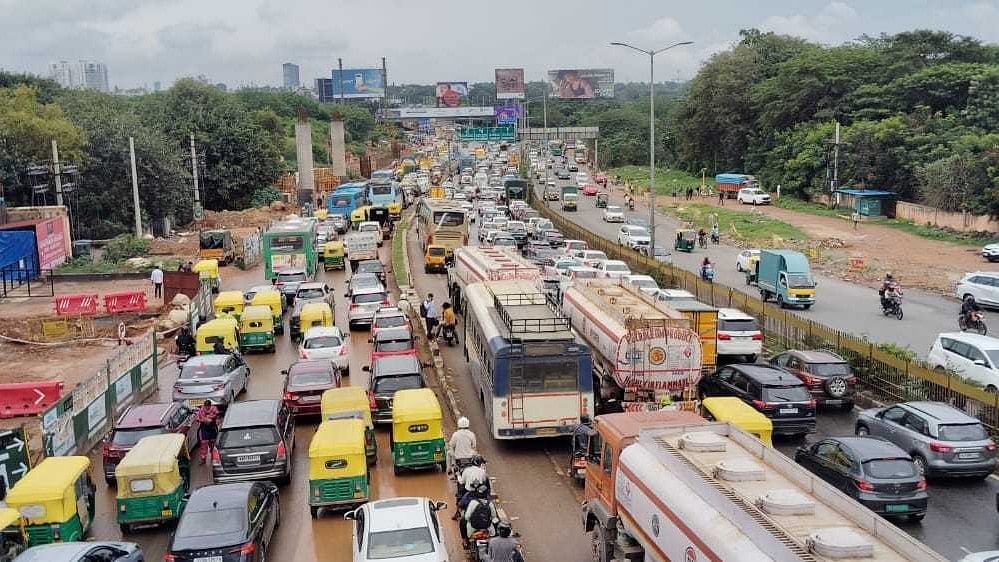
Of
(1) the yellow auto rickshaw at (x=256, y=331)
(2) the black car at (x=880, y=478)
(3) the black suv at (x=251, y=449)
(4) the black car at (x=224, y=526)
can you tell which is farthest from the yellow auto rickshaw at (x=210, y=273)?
(2) the black car at (x=880, y=478)

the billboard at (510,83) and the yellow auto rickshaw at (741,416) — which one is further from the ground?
the billboard at (510,83)

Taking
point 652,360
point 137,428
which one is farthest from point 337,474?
point 652,360

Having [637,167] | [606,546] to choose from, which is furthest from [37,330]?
[637,167]

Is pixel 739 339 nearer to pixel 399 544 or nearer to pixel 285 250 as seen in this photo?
pixel 399 544

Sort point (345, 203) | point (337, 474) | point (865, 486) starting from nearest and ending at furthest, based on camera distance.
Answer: point (865, 486)
point (337, 474)
point (345, 203)

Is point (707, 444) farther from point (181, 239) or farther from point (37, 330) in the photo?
point (181, 239)

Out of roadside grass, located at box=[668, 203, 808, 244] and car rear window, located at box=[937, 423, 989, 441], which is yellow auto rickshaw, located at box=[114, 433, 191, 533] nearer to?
car rear window, located at box=[937, 423, 989, 441]

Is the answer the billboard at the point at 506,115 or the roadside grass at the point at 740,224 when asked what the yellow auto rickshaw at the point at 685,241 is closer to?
the roadside grass at the point at 740,224
